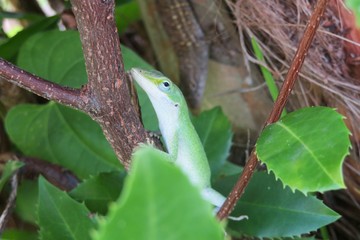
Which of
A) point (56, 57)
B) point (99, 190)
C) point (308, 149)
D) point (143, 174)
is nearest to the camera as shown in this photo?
point (143, 174)

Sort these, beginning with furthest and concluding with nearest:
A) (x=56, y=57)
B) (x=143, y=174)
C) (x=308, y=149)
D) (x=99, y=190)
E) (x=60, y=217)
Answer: (x=56, y=57) → (x=99, y=190) → (x=60, y=217) → (x=308, y=149) → (x=143, y=174)

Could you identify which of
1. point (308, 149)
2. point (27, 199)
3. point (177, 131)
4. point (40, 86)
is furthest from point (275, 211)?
point (27, 199)

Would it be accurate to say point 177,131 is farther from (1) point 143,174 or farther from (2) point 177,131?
(1) point 143,174

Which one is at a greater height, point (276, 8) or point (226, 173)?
point (276, 8)

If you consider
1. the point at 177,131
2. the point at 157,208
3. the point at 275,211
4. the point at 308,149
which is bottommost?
the point at 275,211

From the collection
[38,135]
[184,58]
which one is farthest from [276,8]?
[38,135]

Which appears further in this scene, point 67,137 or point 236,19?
point 67,137

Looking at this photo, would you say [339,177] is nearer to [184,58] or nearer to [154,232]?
[154,232]

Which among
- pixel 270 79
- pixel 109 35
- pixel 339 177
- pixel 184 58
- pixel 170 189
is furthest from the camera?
pixel 184 58
